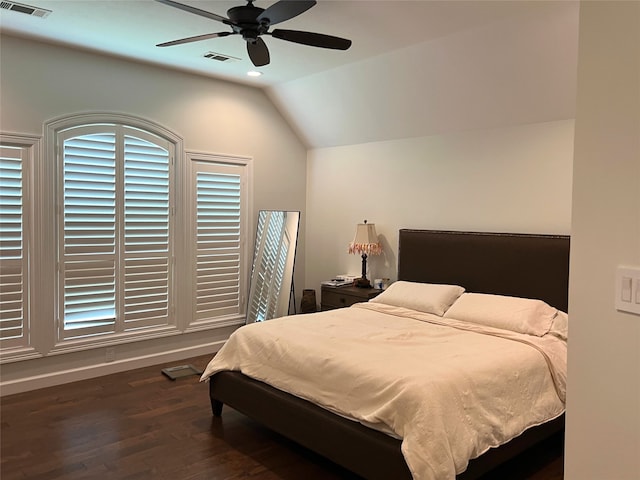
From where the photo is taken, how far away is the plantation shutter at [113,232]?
4512 millimetres

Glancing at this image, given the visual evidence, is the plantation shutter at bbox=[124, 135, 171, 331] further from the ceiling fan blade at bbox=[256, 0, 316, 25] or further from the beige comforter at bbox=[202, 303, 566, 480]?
the ceiling fan blade at bbox=[256, 0, 316, 25]

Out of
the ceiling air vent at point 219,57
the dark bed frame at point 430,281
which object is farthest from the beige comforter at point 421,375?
the ceiling air vent at point 219,57

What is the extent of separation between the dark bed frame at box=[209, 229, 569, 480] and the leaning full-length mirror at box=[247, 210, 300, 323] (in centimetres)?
127

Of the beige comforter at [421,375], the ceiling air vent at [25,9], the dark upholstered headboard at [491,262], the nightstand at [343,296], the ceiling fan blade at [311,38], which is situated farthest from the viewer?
the nightstand at [343,296]

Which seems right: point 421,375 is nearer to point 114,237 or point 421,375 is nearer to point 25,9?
point 114,237

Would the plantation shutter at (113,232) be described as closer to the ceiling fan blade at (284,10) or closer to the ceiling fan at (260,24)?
the ceiling fan at (260,24)

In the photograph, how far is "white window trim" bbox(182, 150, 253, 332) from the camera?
5254 mm

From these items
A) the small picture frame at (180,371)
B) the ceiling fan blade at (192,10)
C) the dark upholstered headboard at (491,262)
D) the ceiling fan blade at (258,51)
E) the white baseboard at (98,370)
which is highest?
the ceiling fan blade at (192,10)

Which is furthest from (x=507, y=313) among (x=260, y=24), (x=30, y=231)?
(x=30, y=231)

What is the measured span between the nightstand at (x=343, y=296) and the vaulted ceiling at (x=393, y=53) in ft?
5.33

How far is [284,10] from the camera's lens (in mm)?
2840

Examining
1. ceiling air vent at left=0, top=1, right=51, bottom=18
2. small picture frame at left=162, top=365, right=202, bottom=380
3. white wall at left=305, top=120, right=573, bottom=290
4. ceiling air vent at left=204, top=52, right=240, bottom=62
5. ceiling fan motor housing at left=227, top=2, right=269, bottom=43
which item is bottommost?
small picture frame at left=162, top=365, right=202, bottom=380

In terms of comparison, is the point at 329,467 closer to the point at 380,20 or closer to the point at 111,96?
the point at 380,20

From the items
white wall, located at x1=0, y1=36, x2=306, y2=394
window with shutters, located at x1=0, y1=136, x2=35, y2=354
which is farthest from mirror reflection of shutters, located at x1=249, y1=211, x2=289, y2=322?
window with shutters, located at x1=0, y1=136, x2=35, y2=354
